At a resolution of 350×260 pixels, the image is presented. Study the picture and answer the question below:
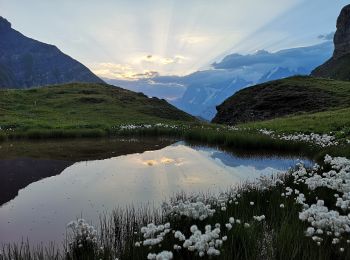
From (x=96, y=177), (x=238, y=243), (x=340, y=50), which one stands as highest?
(x=340, y=50)

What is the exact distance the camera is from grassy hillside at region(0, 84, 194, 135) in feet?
158

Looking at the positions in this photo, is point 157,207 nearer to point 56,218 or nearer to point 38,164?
point 56,218

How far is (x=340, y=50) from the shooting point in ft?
541

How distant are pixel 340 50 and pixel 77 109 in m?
132

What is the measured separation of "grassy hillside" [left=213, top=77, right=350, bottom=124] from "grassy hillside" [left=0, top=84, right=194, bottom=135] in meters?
10.2

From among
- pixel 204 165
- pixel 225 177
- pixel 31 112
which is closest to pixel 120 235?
pixel 225 177

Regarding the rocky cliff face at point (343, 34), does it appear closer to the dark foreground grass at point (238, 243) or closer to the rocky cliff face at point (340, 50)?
the rocky cliff face at point (340, 50)

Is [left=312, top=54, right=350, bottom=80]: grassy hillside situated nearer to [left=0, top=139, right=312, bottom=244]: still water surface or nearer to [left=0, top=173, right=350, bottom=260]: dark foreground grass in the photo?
[left=0, top=139, right=312, bottom=244]: still water surface

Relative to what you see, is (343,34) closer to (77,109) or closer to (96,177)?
(77,109)

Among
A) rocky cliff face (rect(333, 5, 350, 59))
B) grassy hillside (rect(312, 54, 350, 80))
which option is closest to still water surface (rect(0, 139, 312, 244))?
grassy hillside (rect(312, 54, 350, 80))

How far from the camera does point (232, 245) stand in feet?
26.9

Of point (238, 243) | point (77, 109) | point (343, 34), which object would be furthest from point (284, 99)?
point (343, 34)

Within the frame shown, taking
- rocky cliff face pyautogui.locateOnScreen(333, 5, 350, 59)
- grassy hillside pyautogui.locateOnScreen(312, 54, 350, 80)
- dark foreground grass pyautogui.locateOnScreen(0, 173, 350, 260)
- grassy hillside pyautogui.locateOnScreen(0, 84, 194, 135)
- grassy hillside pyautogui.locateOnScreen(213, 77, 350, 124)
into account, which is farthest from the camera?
rocky cliff face pyautogui.locateOnScreen(333, 5, 350, 59)

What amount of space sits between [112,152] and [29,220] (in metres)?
17.2
